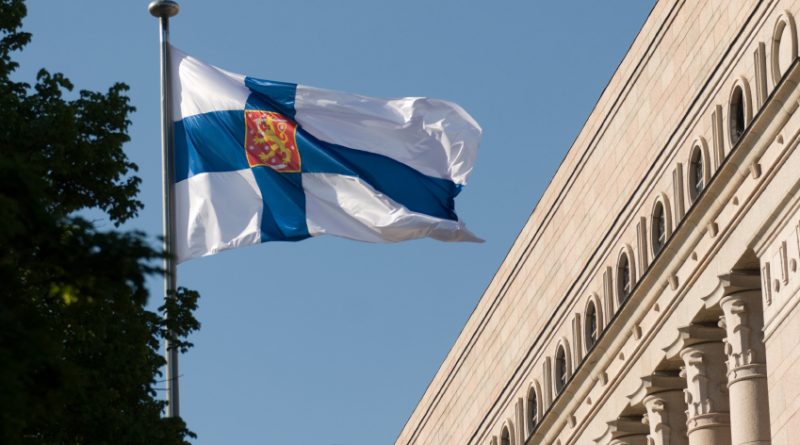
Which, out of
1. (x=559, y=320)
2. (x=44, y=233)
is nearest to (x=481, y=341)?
(x=559, y=320)

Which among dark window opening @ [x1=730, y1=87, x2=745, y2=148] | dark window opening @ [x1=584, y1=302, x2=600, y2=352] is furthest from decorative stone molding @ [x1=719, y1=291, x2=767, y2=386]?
dark window opening @ [x1=584, y1=302, x2=600, y2=352]

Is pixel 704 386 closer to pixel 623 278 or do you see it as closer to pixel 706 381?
pixel 706 381

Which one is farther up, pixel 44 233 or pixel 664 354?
pixel 664 354

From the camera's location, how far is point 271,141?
1416 inches

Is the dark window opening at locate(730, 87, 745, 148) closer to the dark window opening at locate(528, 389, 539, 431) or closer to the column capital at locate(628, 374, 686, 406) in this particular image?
the column capital at locate(628, 374, 686, 406)

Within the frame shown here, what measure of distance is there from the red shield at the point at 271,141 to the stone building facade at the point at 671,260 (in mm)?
6470

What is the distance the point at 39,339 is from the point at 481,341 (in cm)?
3423

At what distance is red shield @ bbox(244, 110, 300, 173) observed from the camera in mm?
35625

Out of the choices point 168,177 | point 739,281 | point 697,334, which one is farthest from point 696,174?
point 168,177

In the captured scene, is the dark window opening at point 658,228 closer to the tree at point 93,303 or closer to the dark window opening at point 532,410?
the dark window opening at point 532,410

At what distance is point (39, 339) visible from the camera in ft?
55.0

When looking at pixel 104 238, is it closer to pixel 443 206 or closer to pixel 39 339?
pixel 39 339

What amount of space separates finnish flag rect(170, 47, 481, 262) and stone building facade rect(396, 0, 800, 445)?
12.8ft

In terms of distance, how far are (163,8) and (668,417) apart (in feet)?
40.1
